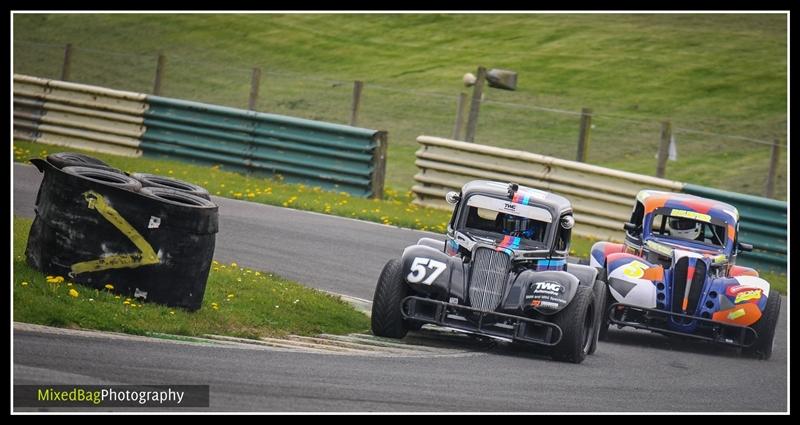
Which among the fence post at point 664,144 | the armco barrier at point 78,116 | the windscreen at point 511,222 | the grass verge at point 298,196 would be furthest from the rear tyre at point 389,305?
the armco barrier at point 78,116

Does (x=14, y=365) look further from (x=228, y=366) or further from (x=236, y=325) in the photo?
(x=236, y=325)

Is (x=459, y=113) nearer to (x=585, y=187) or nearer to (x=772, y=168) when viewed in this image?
(x=585, y=187)

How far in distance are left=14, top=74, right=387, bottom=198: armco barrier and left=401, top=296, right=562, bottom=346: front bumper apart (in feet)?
33.2

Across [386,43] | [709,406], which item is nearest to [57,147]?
[709,406]

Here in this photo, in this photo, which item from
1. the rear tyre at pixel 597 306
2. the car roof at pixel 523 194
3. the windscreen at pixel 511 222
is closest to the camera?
the rear tyre at pixel 597 306

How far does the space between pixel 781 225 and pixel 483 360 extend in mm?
9828

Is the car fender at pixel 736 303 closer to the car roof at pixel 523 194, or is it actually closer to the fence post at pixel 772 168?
the car roof at pixel 523 194

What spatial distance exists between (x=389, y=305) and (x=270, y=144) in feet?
36.7

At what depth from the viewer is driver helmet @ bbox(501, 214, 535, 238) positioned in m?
12.2

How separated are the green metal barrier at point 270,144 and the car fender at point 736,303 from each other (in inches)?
352

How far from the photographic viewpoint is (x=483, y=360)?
1073 centimetres

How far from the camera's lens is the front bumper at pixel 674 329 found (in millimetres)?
13164

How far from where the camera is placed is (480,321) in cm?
1114

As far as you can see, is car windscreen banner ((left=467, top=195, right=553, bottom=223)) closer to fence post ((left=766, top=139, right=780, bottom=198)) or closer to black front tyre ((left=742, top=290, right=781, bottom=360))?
black front tyre ((left=742, top=290, right=781, bottom=360))
